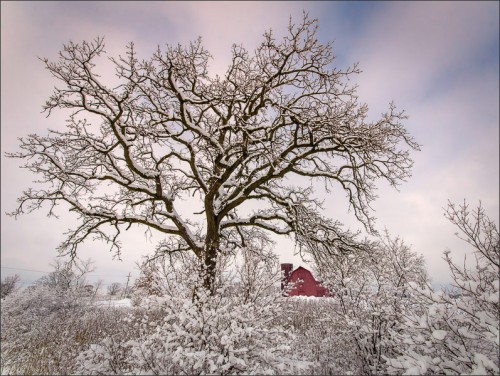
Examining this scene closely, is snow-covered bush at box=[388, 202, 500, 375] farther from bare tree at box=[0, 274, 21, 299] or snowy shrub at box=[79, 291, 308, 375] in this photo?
bare tree at box=[0, 274, 21, 299]

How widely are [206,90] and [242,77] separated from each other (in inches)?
49.3

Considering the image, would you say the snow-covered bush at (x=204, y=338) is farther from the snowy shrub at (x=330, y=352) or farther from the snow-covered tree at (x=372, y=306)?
the snow-covered tree at (x=372, y=306)

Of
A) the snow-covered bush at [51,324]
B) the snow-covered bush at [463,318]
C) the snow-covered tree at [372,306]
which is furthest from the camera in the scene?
the snow-covered bush at [51,324]

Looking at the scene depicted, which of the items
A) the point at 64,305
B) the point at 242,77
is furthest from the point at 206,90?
the point at 64,305

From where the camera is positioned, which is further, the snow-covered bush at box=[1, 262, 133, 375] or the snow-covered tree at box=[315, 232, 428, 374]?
the snow-covered bush at box=[1, 262, 133, 375]

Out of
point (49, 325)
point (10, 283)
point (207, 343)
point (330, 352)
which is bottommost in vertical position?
point (49, 325)

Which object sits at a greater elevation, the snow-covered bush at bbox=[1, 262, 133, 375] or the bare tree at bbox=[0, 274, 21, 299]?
the bare tree at bbox=[0, 274, 21, 299]

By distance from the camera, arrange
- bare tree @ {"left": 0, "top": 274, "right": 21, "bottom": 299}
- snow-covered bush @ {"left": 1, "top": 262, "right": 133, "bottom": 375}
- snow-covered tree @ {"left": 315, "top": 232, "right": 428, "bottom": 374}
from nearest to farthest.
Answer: snow-covered tree @ {"left": 315, "top": 232, "right": 428, "bottom": 374}, snow-covered bush @ {"left": 1, "top": 262, "right": 133, "bottom": 375}, bare tree @ {"left": 0, "top": 274, "right": 21, "bottom": 299}

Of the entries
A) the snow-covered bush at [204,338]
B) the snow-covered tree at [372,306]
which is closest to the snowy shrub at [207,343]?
the snow-covered bush at [204,338]

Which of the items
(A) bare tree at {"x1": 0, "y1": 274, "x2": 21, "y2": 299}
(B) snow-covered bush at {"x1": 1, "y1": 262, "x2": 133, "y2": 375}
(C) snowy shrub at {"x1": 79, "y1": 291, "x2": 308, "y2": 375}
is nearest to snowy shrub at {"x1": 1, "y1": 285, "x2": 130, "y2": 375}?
(B) snow-covered bush at {"x1": 1, "y1": 262, "x2": 133, "y2": 375}

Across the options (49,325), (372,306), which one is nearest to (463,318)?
(372,306)

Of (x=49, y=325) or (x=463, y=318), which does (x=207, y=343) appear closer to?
(x=463, y=318)

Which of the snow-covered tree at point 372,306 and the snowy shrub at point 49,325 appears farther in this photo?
the snowy shrub at point 49,325

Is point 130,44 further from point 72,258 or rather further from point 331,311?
point 331,311
